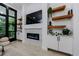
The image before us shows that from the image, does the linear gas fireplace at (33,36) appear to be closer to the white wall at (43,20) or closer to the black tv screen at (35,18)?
the white wall at (43,20)

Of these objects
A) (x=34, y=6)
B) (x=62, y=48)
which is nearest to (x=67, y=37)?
(x=62, y=48)

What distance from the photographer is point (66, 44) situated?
3.02m

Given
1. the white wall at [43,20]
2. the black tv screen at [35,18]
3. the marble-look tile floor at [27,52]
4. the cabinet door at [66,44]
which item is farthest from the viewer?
the black tv screen at [35,18]

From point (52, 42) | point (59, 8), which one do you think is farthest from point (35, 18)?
point (52, 42)

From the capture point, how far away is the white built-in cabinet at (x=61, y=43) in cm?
294

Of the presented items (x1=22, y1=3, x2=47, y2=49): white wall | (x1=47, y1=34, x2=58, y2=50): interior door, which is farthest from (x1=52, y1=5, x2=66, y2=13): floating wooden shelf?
(x1=47, y1=34, x2=58, y2=50): interior door

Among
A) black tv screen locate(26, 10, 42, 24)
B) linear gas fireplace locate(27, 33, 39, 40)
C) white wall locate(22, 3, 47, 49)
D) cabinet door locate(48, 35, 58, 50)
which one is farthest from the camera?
linear gas fireplace locate(27, 33, 39, 40)

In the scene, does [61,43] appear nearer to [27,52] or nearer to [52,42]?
[52,42]

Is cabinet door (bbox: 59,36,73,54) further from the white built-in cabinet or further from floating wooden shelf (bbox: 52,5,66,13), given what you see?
floating wooden shelf (bbox: 52,5,66,13)

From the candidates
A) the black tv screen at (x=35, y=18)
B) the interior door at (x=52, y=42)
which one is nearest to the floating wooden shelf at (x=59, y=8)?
the black tv screen at (x=35, y=18)

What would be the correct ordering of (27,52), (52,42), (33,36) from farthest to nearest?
(33,36)
(52,42)
(27,52)

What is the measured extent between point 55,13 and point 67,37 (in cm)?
127

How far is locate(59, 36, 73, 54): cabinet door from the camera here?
9.57 ft

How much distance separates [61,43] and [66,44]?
0.21 m
